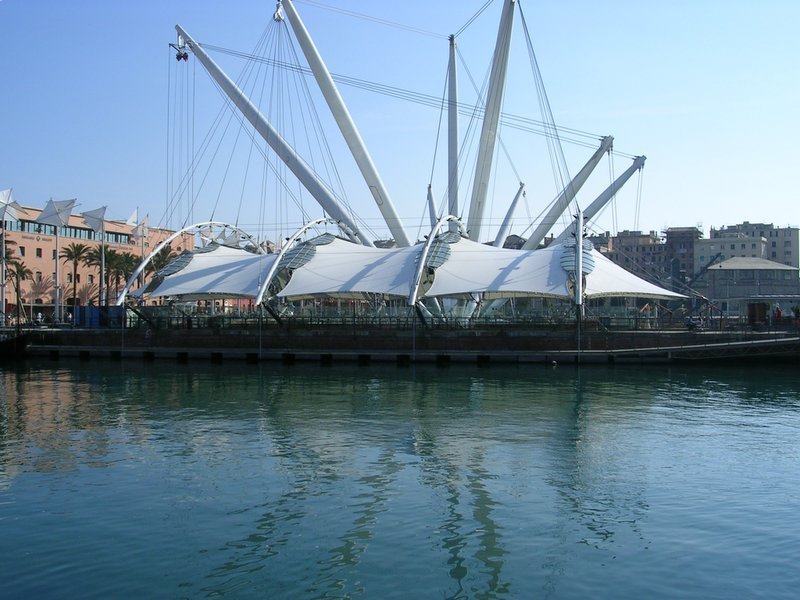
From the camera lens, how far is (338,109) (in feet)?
193

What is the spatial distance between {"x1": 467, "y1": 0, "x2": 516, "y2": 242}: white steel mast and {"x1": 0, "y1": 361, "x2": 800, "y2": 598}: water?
31.1 metres

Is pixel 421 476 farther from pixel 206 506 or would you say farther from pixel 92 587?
pixel 92 587

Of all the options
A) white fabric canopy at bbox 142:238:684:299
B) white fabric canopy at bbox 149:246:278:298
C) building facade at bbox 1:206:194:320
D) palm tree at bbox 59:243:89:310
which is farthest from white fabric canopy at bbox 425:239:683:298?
palm tree at bbox 59:243:89:310

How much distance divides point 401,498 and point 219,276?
45.1 metres

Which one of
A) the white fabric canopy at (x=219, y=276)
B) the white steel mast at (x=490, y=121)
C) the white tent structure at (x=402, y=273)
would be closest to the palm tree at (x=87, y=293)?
the white fabric canopy at (x=219, y=276)

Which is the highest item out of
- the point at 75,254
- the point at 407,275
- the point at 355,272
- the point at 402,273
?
the point at 75,254

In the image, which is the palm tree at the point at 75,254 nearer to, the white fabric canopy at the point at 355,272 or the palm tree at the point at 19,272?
the palm tree at the point at 19,272

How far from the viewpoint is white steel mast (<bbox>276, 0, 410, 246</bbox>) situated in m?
58.2

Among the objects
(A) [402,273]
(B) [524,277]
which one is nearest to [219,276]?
(A) [402,273]

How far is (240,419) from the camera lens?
91.2 ft

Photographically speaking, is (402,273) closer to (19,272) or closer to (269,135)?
(269,135)

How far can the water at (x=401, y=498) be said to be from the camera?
40.3 ft

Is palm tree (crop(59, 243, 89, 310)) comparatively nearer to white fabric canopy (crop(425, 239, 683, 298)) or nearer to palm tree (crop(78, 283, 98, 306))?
palm tree (crop(78, 283, 98, 306))

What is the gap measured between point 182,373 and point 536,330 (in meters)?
21.1
